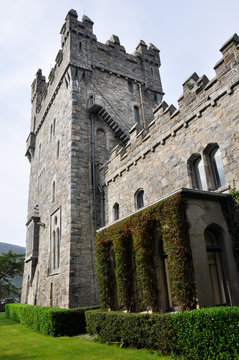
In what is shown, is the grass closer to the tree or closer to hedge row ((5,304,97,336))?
hedge row ((5,304,97,336))

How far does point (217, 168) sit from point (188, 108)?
2843 millimetres

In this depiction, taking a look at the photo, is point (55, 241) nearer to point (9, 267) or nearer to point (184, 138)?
point (184, 138)

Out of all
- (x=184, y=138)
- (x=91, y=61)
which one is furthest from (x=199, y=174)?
(x=91, y=61)

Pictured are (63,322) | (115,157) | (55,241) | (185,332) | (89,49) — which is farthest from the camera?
(89,49)

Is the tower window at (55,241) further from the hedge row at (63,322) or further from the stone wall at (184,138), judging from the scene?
the stone wall at (184,138)

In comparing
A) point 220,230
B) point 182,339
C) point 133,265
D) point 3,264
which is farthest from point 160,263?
point 3,264

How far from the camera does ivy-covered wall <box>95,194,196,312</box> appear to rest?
7.78 meters

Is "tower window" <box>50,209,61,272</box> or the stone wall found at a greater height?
the stone wall

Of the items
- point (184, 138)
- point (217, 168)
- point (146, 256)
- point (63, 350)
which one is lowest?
point (63, 350)

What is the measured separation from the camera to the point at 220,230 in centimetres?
884

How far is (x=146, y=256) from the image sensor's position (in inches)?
371

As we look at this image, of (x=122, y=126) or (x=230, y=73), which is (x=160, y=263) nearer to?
(x=230, y=73)

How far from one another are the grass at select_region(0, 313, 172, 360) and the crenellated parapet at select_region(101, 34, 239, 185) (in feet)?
26.1

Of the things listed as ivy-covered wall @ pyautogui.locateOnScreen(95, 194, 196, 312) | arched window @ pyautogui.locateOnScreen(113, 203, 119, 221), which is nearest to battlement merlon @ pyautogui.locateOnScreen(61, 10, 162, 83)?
arched window @ pyautogui.locateOnScreen(113, 203, 119, 221)
